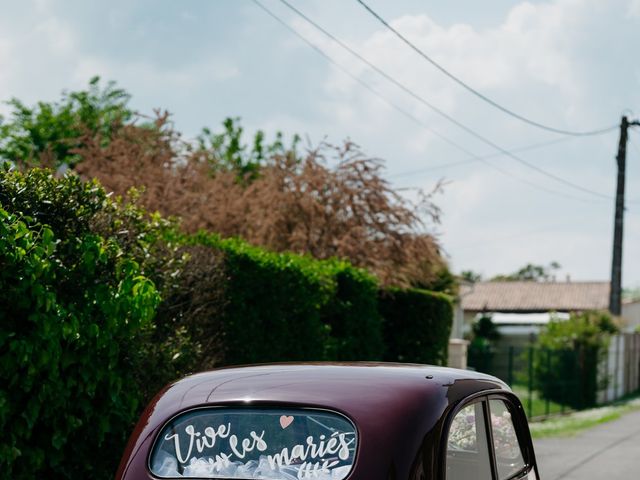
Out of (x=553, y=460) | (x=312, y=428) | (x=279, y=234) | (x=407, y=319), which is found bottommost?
(x=553, y=460)

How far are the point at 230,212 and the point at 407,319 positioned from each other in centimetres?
448

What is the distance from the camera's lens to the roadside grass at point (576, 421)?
1876 cm

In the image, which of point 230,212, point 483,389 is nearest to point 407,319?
point 230,212

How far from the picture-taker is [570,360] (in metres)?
27.2

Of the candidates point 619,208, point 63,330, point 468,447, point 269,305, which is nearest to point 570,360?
point 619,208

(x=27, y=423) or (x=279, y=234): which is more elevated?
(x=279, y=234)

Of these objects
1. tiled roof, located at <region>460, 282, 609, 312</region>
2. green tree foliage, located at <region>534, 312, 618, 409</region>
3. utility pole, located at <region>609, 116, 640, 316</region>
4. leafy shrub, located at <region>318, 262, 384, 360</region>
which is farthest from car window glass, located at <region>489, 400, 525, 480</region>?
tiled roof, located at <region>460, 282, 609, 312</region>

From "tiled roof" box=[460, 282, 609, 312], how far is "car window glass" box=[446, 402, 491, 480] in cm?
5865

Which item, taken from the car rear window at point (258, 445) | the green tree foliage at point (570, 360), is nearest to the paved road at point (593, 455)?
the green tree foliage at point (570, 360)

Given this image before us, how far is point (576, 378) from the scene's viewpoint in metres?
27.2

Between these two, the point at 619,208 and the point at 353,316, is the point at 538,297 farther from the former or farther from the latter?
the point at 353,316

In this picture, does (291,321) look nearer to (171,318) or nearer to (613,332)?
(171,318)

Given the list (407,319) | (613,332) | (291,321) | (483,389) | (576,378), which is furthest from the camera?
(613,332)

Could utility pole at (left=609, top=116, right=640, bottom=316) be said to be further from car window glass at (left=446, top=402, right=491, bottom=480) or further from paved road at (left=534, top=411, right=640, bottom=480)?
car window glass at (left=446, top=402, right=491, bottom=480)
